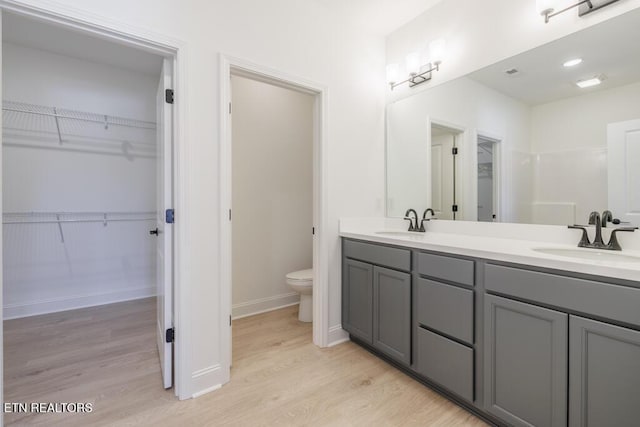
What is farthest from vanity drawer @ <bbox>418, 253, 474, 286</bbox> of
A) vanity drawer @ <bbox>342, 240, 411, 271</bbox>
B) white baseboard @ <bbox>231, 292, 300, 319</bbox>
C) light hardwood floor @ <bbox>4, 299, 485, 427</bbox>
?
white baseboard @ <bbox>231, 292, 300, 319</bbox>

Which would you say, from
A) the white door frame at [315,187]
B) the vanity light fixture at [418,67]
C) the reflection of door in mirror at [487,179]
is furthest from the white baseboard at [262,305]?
the vanity light fixture at [418,67]

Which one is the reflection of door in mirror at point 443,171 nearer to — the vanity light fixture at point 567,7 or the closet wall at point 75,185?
the vanity light fixture at point 567,7

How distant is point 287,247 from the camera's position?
328 cm

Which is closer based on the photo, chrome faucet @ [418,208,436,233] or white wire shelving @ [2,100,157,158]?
chrome faucet @ [418,208,436,233]

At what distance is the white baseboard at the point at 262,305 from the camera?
288 centimetres

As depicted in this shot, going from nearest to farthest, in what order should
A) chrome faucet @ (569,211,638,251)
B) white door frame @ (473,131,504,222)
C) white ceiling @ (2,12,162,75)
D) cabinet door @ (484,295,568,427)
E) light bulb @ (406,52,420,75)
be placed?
cabinet door @ (484,295,568,427), chrome faucet @ (569,211,638,251), white door frame @ (473,131,504,222), light bulb @ (406,52,420,75), white ceiling @ (2,12,162,75)

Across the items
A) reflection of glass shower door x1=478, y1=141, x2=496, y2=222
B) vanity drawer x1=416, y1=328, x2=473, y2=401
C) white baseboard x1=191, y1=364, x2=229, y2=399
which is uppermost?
reflection of glass shower door x1=478, y1=141, x2=496, y2=222

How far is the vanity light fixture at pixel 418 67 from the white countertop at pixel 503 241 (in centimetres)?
115

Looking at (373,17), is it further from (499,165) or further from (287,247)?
(287,247)

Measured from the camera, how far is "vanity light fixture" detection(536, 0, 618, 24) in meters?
1.48

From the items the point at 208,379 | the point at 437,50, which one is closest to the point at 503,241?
the point at 437,50

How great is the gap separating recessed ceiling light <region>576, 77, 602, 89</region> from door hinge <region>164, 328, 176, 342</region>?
2696 mm

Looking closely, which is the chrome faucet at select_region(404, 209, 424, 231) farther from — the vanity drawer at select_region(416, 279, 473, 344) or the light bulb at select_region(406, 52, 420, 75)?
the light bulb at select_region(406, 52, 420, 75)

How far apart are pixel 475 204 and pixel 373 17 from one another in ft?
5.46
